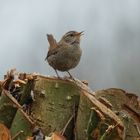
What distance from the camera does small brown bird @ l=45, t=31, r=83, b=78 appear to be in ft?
24.6

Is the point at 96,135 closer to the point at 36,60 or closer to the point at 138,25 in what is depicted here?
the point at 36,60

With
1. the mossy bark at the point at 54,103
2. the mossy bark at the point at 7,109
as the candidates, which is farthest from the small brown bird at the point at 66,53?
the mossy bark at the point at 7,109

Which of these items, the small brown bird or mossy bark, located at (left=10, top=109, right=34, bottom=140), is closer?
mossy bark, located at (left=10, top=109, right=34, bottom=140)

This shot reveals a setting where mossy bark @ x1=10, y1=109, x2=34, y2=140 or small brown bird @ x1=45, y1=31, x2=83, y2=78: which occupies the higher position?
mossy bark @ x1=10, y1=109, x2=34, y2=140

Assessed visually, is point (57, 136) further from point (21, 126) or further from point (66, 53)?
point (66, 53)

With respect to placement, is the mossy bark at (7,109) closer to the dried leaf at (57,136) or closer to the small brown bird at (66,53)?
the dried leaf at (57,136)

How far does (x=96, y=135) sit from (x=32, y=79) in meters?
0.53

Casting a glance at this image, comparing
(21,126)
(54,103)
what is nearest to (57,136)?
(21,126)

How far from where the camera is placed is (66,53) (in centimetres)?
766

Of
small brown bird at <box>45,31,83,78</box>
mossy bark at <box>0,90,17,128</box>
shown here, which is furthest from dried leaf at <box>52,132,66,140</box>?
small brown bird at <box>45,31,83,78</box>

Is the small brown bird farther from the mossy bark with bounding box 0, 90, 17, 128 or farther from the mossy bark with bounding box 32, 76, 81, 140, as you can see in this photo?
the mossy bark with bounding box 0, 90, 17, 128

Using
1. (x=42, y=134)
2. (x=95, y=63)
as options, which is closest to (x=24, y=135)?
(x=42, y=134)

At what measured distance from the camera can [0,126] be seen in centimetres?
537

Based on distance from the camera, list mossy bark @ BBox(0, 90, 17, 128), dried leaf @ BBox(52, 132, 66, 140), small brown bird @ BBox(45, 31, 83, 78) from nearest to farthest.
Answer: dried leaf @ BBox(52, 132, 66, 140)
mossy bark @ BBox(0, 90, 17, 128)
small brown bird @ BBox(45, 31, 83, 78)
